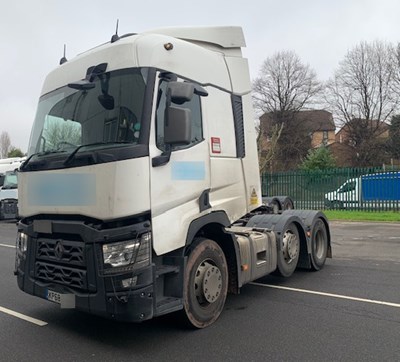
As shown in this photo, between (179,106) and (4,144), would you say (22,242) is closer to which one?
(179,106)

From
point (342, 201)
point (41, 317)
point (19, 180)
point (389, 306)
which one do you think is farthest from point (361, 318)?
point (342, 201)

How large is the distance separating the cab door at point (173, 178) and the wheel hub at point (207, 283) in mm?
569

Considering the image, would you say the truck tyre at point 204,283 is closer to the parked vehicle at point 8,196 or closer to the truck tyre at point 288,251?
the truck tyre at point 288,251

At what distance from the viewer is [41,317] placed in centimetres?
551

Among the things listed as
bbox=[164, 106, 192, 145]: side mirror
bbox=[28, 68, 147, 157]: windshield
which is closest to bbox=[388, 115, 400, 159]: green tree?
bbox=[164, 106, 192, 145]: side mirror

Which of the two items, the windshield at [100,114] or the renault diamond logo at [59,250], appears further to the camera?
the renault diamond logo at [59,250]

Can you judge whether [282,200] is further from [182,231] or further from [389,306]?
[182,231]

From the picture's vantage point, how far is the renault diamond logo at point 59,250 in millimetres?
4461

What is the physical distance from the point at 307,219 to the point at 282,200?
189 inches

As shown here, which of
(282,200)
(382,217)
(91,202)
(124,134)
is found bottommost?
(382,217)

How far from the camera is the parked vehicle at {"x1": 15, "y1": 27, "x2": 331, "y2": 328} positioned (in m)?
4.11

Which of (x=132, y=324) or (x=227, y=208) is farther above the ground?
(x=227, y=208)

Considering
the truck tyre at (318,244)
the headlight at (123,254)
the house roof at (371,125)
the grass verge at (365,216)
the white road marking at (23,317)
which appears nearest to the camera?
the headlight at (123,254)

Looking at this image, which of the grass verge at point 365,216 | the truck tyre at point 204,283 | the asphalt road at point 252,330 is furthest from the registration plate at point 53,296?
the grass verge at point 365,216
